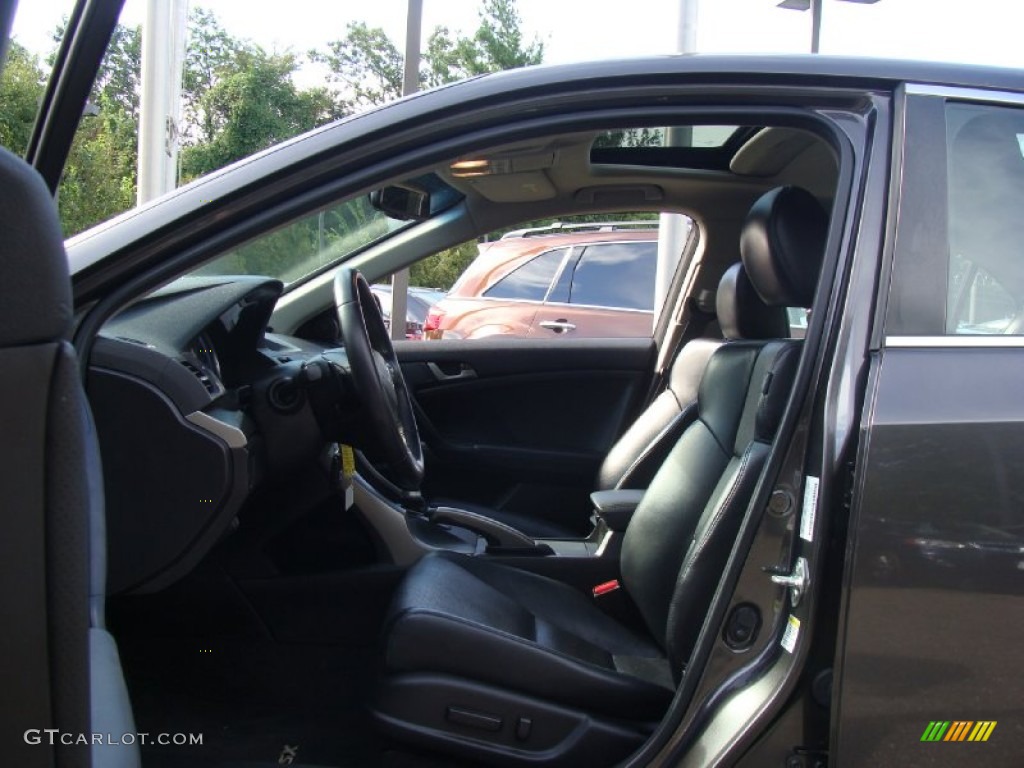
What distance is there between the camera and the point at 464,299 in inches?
218

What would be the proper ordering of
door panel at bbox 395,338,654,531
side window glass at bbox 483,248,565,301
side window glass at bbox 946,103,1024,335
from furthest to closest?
side window glass at bbox 483,248,565,301
door panel at bbox 395,338,654,531
side window glass at bbox 946,103,1024,335

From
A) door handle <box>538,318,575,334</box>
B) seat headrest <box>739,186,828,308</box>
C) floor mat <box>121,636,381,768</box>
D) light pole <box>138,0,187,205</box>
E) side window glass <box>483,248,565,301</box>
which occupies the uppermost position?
light pole <box>138,0,187,205</box>

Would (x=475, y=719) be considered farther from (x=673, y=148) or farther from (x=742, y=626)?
(x=673, y=148)

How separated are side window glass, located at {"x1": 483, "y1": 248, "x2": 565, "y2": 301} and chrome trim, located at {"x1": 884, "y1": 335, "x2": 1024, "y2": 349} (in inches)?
163

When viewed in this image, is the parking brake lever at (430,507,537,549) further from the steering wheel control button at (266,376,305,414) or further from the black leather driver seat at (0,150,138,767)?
the black leather driver seat at (0,150,138,767)

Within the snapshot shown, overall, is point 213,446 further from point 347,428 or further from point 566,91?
point 566,91

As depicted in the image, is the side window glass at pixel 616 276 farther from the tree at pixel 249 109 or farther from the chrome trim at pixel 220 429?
the tree at pixel 249 109

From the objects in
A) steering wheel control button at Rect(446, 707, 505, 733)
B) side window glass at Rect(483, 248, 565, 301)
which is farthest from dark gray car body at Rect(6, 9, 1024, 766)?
side window glass at Rect(483, 248, 565, 301)

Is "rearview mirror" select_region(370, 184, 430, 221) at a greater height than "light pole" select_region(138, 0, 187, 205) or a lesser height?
lesser

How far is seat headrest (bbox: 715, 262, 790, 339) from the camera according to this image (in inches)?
88.6

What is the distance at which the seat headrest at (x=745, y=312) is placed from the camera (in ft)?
7.38

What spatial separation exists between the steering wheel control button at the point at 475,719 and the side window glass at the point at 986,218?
41.3 inches

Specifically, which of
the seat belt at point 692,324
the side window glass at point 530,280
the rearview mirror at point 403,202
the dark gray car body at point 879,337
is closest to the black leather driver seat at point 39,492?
the dark gray car body at point 879,337

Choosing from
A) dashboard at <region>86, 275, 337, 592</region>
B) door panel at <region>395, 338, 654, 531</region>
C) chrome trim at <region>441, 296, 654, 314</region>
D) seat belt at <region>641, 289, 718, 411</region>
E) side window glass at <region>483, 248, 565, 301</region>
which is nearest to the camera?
Result: dashboard at <region>86, 275, 337, 592</region>
